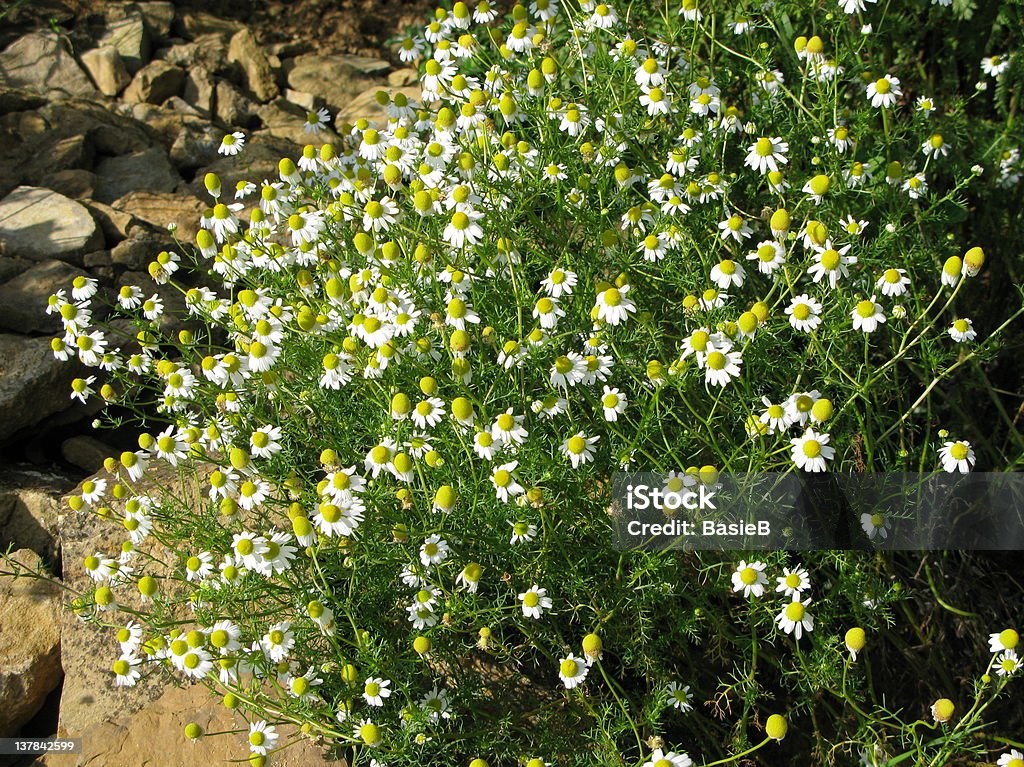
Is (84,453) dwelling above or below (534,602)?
below

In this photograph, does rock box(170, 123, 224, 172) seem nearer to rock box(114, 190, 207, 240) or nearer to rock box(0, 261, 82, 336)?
rock box(114, 190, 207, 240)

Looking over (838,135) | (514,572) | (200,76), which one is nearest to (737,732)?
(514,572)

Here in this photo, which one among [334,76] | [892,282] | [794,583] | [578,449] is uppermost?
[892,282]

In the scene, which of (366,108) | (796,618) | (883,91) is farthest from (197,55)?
(796,618)

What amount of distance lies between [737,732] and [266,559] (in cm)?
152

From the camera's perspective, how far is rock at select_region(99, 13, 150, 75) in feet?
21.0

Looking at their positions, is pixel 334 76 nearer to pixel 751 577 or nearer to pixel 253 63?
pixel 253 63

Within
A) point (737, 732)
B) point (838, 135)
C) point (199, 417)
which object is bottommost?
point (199, 417)

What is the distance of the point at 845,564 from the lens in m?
3.01

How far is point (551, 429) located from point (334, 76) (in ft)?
13.7

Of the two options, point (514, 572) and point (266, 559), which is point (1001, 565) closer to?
point (514, 572)

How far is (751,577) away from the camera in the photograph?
109 inches

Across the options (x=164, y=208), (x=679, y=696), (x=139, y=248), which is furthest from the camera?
(x=164, y=208)

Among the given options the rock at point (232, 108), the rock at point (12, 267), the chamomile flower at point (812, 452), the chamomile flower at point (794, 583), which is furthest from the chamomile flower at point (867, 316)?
the rock at point (232, 108)
